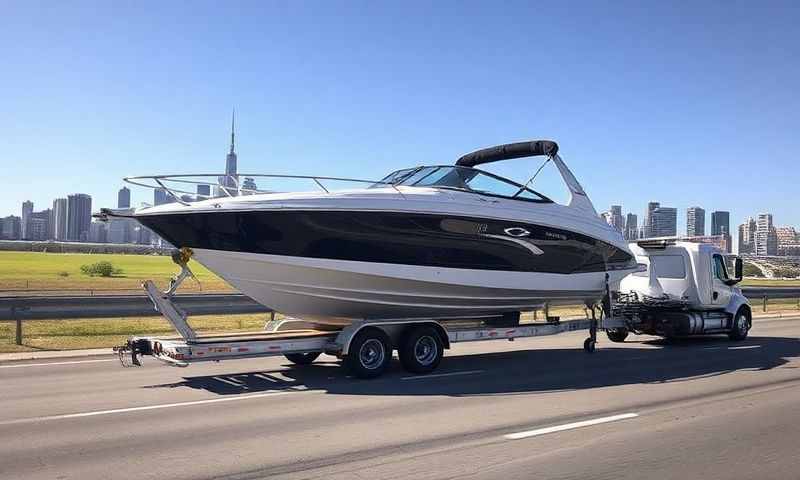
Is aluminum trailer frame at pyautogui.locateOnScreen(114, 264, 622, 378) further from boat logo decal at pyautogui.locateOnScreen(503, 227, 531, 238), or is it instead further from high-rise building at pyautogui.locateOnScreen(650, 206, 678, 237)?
high-rise building at pyautogui.locateOnScreen(650, 206, 678, 237)

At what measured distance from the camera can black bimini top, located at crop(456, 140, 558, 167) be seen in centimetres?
1404

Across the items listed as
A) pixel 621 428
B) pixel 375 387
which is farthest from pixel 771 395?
pixel 375 387

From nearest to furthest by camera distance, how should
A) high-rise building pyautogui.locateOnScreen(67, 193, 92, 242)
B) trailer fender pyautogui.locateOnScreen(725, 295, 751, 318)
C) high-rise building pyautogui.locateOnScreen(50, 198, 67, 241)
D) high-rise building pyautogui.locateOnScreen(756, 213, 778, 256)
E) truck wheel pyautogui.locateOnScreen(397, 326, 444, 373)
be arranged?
1. truck wheel pyautogui.locateOnScreen(397, 326, 444, 373)
2. trailer fender pyautogui.locateOnScreen(725, 295, 751, 318)
3. high-rise building pyautogui.locateOnScreen(756, 213, 778, 256)
4. high-rise building pyautogui.locateOnScreen(67, 193, 92, 242)
5. high-rise building pyautogui.locateOnScreen(50, 198, 67, 241)

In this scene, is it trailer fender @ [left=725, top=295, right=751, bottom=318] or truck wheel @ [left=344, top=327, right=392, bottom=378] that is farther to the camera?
trailer fender @ [left=725, top=295, right=751, bottom=318]

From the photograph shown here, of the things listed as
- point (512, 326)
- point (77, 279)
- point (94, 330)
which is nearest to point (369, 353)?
point (512, 326)

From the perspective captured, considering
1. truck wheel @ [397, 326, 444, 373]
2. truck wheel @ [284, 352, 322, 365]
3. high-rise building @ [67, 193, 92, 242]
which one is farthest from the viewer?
high-rise building @ [67, 193, 92, 242]

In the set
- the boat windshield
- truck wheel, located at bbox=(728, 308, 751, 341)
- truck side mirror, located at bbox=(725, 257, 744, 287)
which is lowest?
truck wheel, located at bbox=(728, 308, 751, 341)

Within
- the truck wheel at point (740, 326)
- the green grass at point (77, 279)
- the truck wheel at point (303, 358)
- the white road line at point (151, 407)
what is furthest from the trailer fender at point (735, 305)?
the green grass at point (77, 279)

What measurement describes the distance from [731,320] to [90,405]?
48.1ft

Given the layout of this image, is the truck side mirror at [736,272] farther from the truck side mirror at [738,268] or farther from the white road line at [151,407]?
the white road line at [151,407]

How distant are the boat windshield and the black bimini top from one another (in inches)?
74.4

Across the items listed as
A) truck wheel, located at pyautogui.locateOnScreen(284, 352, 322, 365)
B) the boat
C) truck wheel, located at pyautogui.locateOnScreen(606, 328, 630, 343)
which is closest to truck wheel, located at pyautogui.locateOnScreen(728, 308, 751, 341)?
truck wheel, located at pyautogui.locateOnScreen(606, 328, 630, 343)

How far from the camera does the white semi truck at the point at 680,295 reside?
16.0m

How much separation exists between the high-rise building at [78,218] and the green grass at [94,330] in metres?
181
